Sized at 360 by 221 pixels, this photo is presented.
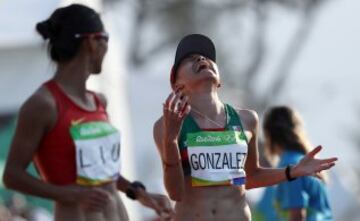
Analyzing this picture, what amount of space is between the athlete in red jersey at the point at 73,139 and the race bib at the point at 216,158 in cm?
25

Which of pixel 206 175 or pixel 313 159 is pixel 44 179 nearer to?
pixel 206 175

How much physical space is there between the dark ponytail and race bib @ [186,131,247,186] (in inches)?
31.0

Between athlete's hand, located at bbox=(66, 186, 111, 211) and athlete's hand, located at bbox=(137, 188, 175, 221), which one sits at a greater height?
athlete's hand, located at bbox=(66, 186, 111, 211)

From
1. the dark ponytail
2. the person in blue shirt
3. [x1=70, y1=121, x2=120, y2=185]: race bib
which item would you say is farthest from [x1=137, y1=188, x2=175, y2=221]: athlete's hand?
the person in blue shirt

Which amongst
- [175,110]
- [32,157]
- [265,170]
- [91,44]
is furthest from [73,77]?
Answer: [265,170]

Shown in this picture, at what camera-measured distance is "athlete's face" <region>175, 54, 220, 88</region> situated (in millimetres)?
8469

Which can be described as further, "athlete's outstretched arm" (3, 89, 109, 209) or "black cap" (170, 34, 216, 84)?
"black cap" (170, 34, 216, 84)

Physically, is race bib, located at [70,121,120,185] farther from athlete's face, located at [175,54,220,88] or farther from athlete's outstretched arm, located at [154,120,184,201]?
athlete's face, located at [175,54,220,88]

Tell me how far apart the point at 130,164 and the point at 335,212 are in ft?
19.9

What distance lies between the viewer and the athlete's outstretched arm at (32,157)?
8.24 m

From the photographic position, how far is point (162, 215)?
8367 millimetres

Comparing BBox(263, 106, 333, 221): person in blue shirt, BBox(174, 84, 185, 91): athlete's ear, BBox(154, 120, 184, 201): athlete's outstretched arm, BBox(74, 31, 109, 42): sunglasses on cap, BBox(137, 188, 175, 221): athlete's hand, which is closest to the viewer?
BBox(154, 120, 184, 201): athlete's outstretched arm

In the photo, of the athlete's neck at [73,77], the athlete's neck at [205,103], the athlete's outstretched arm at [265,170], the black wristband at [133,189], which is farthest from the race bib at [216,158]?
the athlete's neck at [73,77]

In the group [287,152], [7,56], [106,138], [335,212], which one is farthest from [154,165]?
[106,138]
